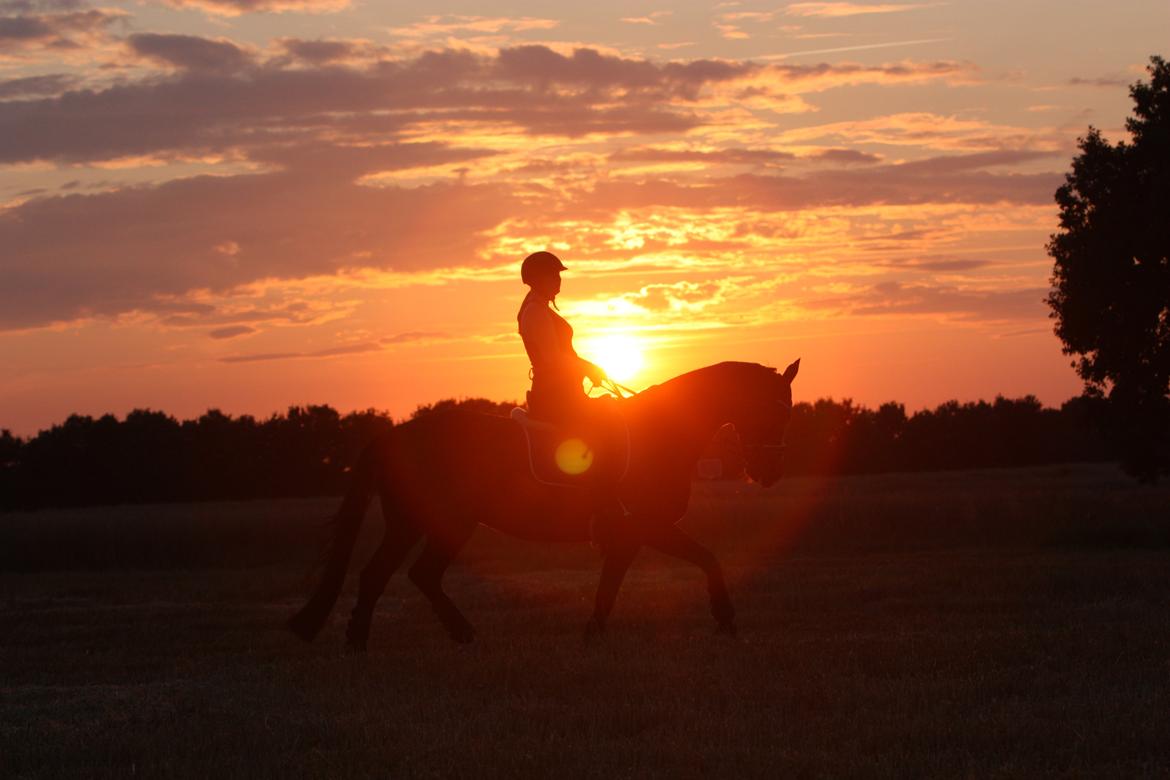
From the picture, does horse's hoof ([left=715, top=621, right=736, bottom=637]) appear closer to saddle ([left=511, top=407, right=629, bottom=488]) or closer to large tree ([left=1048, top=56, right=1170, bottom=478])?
saddle ([left=511, top=407, right=629, bottom=488])

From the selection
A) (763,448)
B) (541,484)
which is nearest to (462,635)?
(541,484)

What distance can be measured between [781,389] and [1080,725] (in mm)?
4254

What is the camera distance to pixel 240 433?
68.1m

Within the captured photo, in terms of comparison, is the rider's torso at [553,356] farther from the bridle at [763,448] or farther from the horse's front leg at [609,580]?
the bridle at [763,448]

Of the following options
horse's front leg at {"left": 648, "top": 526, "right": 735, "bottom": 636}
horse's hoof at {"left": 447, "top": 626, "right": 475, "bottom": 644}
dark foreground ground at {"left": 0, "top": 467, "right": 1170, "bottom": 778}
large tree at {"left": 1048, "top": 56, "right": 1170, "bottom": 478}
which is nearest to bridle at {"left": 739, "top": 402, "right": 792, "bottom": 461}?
horse's front leg at {"left": 648, "top": 526, "right": 735, "bottom": 636}

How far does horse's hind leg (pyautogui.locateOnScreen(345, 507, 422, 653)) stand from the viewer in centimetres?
1056

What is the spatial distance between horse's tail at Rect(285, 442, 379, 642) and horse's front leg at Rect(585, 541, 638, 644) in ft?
6.68

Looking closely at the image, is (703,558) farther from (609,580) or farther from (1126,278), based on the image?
(1126,278)

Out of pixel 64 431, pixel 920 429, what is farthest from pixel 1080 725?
pixel 920 429

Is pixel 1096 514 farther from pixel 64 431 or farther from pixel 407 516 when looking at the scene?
pixel 64 431

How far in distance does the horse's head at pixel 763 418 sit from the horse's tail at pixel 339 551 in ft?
10.1

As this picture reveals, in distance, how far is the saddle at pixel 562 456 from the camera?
404 inches

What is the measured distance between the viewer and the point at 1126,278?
2900 centimetres

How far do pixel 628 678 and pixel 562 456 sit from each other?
2290 mm
